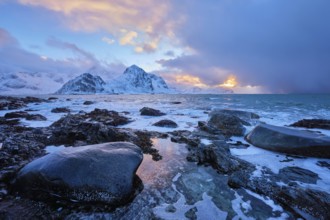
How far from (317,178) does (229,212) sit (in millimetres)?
4130

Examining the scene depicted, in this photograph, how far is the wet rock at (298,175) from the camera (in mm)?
6695

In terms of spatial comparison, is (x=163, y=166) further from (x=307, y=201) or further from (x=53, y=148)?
(x=53, y=148)

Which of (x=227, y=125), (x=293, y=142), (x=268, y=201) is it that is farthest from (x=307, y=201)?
(x=227, y=125)

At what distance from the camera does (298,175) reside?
276 inches

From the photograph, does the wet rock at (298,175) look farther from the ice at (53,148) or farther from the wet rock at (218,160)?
the ice at (53,148)

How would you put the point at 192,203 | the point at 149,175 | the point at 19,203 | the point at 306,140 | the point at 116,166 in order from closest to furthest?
1. the point at 19,203
2. the point at 192,203
3. the point at 116,166
4. the point at 149,175
5. the point at 306,140

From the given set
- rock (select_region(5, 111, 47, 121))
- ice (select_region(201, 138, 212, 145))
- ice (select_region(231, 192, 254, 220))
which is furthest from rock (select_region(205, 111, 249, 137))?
rock (select_region(5, 111, 47, 121))

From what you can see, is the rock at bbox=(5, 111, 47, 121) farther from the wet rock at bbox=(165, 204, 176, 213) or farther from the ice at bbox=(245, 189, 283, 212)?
the ice at bbox=(245, 189, 283, 212)

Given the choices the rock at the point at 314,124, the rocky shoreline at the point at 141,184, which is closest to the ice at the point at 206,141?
the rocky shoreline at the point at 141,184

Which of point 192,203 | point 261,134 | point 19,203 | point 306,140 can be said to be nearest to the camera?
point 19,203

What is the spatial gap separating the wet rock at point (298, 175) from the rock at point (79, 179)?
527 centimetres

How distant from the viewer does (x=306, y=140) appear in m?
9.17

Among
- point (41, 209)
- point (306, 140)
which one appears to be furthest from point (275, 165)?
point (41, 209)

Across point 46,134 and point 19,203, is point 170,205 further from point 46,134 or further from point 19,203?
point 46,134
